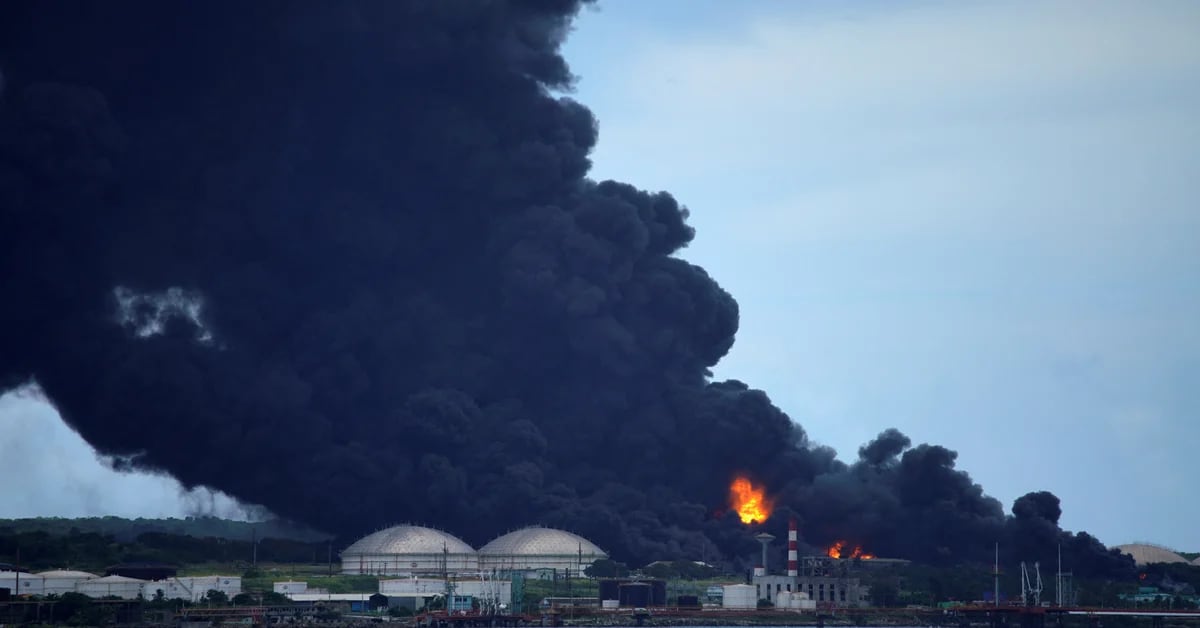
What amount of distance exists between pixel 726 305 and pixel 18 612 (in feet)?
261

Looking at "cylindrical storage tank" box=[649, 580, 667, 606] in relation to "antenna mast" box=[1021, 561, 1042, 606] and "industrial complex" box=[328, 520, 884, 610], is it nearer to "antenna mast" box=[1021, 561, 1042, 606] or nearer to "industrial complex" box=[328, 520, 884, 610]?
"industrial complex" box=[328, 520, 884, 610]

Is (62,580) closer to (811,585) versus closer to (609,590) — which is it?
(609,590)

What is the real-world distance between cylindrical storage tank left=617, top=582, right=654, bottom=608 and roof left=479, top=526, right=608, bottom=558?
14.9 meters

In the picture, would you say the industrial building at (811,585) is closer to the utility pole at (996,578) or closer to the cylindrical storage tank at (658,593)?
the cylindrical storage tank at (658,593)

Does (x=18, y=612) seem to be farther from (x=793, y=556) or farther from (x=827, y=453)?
(x=827, y=453)

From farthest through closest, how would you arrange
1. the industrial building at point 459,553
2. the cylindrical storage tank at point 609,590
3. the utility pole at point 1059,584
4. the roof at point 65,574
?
the industrial building at point 459,553 < the cylindrical storage tank at point 609,590 < the utility pole at point 1059,584 < the roof at point 65,574

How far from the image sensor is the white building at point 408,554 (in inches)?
7165

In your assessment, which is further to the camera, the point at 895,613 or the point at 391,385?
the point at 391,385

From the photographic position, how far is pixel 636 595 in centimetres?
17038

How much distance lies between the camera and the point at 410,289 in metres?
194

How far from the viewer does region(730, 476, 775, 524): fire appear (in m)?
188

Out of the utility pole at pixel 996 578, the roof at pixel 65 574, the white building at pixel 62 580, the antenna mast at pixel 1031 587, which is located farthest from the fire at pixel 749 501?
the white building at pixel 62 580

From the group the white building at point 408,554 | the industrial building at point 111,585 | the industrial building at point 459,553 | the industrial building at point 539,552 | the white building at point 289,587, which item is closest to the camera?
the industrial building at point 111,585

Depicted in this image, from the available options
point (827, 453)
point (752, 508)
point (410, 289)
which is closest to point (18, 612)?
point (410, 289)
